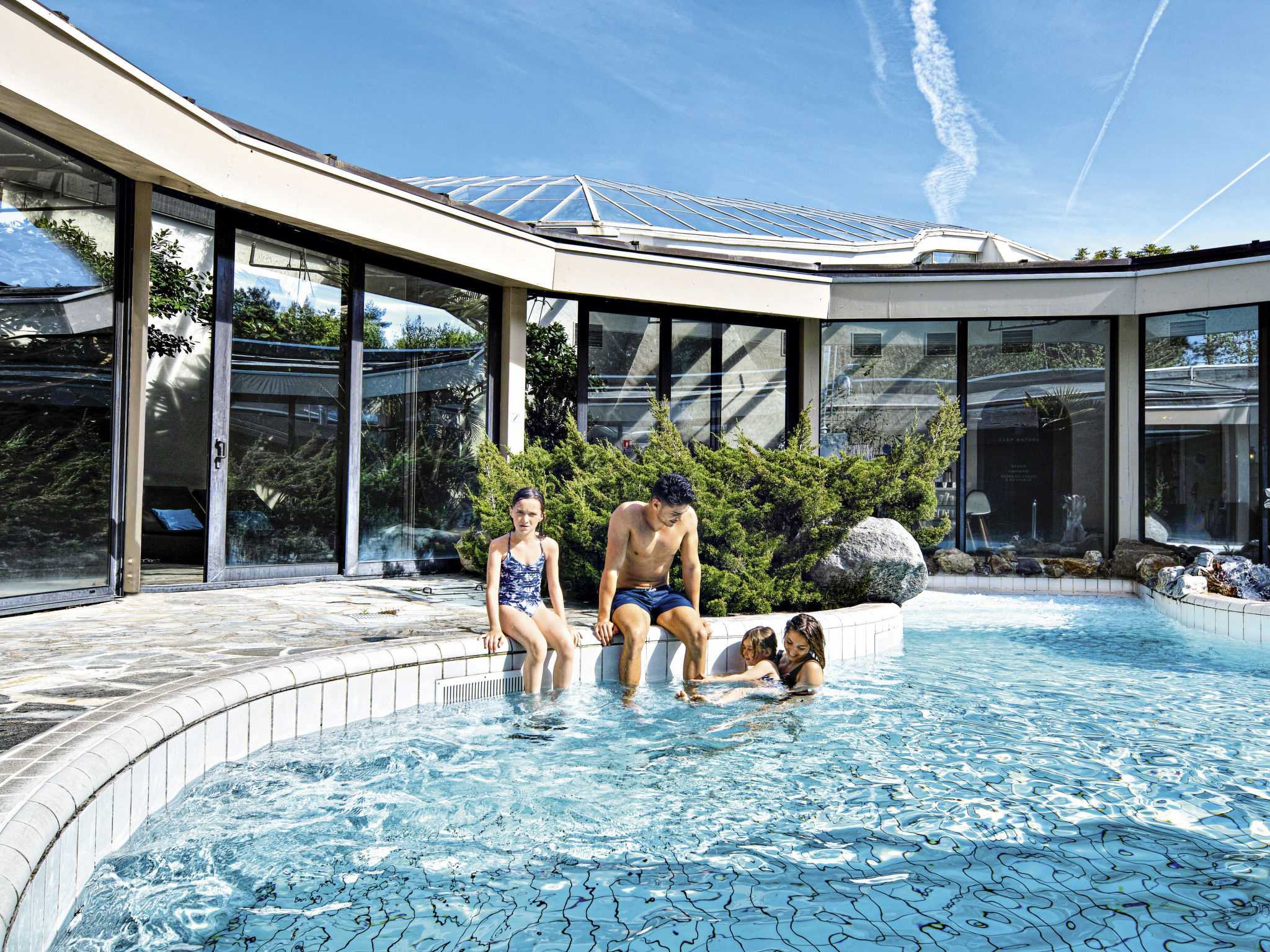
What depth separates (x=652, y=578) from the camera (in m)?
5.71

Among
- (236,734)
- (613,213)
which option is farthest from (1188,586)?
(613,213)

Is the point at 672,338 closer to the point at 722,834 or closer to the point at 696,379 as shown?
the point at 696,379

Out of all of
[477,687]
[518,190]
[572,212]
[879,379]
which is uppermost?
[518,190]

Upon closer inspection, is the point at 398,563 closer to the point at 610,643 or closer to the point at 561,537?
the point at 561,537

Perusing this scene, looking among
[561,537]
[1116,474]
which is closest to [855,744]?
[561,537]

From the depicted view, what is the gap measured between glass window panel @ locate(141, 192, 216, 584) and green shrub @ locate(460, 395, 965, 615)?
121 inches

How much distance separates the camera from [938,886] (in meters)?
2.84

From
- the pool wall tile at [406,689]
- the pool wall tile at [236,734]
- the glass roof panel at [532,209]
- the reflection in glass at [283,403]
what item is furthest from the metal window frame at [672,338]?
the pool wall tile at [236,734]

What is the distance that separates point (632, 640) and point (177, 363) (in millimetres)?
5592

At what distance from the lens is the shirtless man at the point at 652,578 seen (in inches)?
210

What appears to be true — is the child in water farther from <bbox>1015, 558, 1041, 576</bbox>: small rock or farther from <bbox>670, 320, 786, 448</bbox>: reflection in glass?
<bbox>1015, 558, 1041, 576</bbox>: small rock

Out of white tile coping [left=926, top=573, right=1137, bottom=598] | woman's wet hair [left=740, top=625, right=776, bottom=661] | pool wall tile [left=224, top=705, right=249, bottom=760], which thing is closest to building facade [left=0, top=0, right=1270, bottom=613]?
white tile coping [left=926, top=573, right=1137, bottom=598]

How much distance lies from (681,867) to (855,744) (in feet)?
5.64

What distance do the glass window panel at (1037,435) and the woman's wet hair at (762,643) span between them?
7.21 meters
